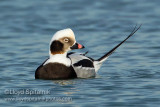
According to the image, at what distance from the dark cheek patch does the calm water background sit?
708mm

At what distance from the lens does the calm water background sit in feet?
34.3

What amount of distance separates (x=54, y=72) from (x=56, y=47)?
520 mm

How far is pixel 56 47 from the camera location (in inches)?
480

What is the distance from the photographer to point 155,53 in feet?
49.3

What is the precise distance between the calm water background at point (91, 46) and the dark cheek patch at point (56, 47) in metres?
0.71

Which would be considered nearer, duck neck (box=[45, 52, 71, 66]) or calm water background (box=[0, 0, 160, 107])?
calm water background (box=[0, 0, 160, 107])

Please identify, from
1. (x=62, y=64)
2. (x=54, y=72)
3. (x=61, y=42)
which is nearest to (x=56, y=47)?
(x=61, y=42)

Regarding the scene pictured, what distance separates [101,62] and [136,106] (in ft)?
11.4

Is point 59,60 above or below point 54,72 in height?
above

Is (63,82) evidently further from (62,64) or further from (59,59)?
(59,59)

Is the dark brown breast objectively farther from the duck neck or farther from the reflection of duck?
the reflection of duck

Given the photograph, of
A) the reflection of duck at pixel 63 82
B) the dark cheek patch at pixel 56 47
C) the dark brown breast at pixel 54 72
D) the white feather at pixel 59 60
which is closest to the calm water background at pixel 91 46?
the reflection of duck at pixel 63 82

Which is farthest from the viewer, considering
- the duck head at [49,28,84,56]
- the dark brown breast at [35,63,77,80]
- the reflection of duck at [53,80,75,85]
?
the duck head at [49,28,84,56]

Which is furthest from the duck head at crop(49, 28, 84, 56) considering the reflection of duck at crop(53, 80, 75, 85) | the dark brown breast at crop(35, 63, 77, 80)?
the reflection of duck at crop(53, 80, 75, 85)
